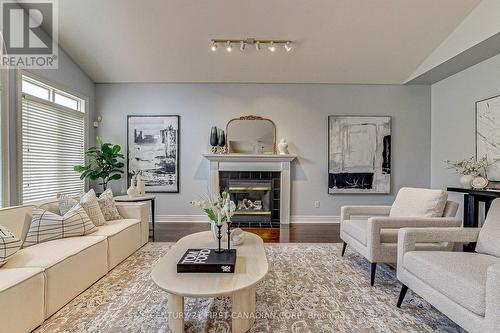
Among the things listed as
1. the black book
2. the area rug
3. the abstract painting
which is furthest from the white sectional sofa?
the abstract painting

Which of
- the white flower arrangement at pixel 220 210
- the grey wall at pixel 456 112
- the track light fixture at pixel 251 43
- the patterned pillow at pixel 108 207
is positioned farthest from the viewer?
the track light fixture at pixel 251 43

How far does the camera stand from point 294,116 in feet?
17.2

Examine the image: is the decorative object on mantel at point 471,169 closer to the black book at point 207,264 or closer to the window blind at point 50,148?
the black book at point 207,264

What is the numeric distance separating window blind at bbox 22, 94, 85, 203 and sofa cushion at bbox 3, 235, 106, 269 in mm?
1816

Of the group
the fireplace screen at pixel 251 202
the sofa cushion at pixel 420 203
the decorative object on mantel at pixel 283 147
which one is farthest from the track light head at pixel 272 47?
the sofa cushion at pixel 420 203

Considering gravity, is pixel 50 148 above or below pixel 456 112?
below

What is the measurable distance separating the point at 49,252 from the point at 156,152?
325cm

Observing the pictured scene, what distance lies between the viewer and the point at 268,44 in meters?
4.28

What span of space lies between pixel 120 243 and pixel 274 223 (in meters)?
2.95

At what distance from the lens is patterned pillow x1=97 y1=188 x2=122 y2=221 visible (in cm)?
330

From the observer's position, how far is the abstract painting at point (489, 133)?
12.4ft

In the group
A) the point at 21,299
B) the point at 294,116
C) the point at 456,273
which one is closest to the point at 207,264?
the point at 21,299

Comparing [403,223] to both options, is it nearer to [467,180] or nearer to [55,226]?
[467,180]

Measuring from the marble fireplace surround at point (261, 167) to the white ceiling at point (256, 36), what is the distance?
1.55 metres
